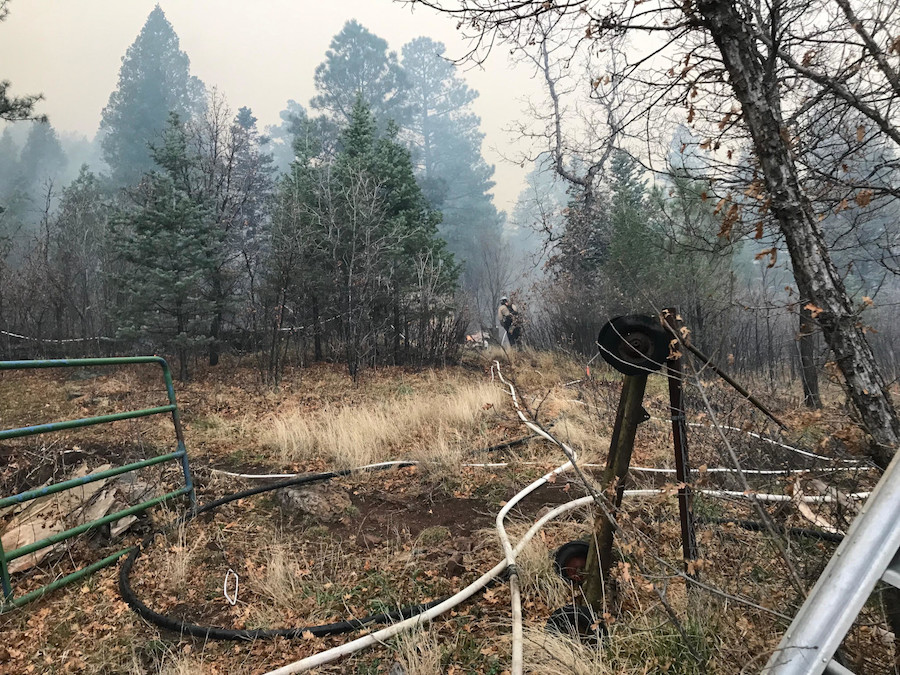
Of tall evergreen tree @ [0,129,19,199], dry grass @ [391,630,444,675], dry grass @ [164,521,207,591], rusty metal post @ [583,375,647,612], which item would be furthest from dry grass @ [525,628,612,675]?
tall evergreen tree @ [0,129,19,199]

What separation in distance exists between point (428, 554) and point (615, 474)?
162 centimetres

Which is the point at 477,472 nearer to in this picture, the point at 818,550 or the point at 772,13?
the point at 818,550

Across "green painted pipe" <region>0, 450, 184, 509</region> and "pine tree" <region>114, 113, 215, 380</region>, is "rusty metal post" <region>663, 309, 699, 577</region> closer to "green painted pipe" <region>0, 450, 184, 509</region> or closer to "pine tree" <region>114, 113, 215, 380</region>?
"green painted pipe" <region>0, 450, 184, 509</region>

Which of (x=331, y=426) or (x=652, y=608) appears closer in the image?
(x=652, y=608)

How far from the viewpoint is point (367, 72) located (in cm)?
4053

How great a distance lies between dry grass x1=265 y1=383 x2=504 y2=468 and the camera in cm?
519

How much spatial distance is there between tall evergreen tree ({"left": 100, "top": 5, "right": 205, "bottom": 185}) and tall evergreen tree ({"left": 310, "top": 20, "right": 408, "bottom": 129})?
1093 centimetres

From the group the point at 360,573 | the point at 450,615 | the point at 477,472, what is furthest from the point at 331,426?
the point at 450,615

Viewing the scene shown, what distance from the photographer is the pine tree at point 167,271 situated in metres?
12.6

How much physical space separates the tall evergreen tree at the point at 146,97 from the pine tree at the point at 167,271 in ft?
63.4

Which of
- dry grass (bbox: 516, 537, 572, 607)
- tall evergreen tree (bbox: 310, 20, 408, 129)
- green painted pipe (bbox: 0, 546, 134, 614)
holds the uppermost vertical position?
tall evergreen tree (bbox: 310, 20, 408, 129)

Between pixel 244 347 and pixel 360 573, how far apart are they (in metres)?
12.7

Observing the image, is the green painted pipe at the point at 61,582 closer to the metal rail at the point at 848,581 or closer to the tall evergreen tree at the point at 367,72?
the metal rail at the point at 848,581

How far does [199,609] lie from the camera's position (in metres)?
2.76
